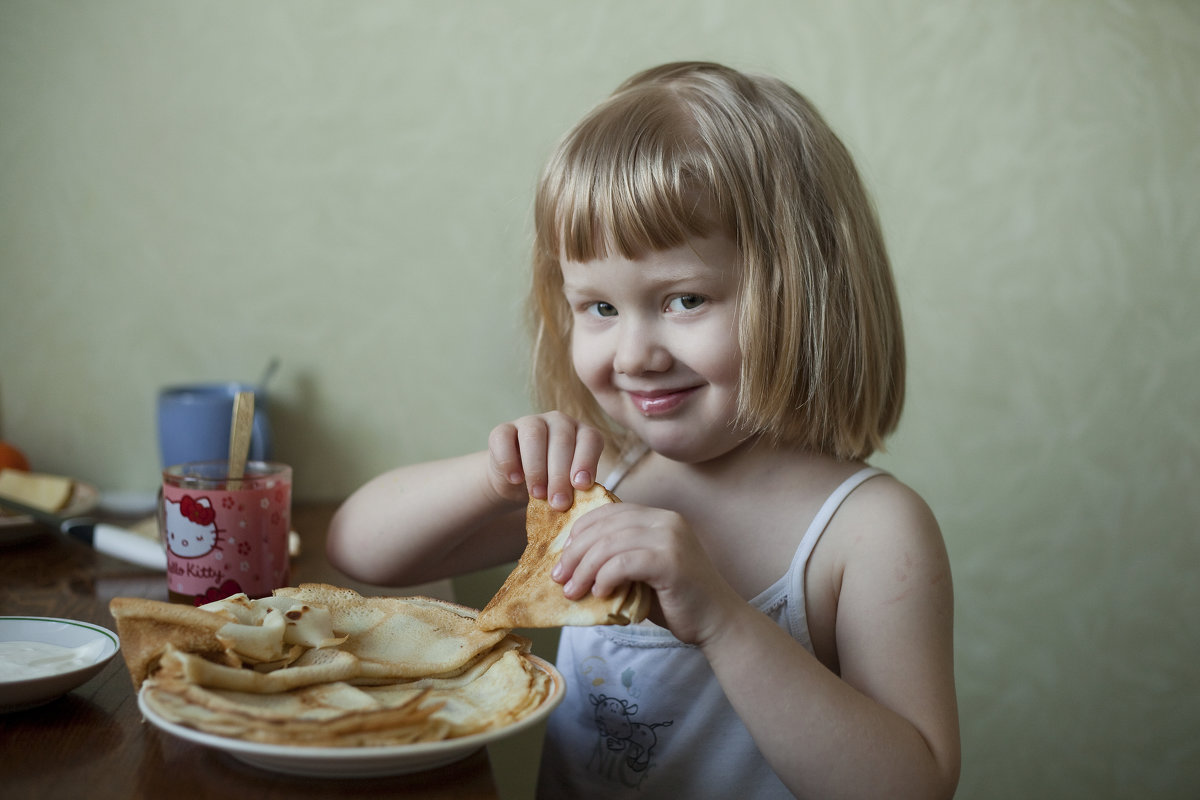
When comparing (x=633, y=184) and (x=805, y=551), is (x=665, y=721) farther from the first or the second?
(x=633, y=184)

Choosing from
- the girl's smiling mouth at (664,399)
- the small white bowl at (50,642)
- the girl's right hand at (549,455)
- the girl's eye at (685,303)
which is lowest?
the small white bowl at (50,642)

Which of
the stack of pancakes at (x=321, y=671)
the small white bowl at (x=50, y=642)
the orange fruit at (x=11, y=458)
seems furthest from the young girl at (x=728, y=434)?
the orange fruit at (x=11, y=458)

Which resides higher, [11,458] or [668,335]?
[668,335]

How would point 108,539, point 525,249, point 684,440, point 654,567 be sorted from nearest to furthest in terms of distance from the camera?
1. point 654,567
2. point 684,440
3. point 108,539
4. point 525,249

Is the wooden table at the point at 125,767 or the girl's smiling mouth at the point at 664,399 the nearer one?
the wooden table at the point at 125,767

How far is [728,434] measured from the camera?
893 mm

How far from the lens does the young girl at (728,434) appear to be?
79 centimetres

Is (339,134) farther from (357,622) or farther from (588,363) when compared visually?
(357,622)

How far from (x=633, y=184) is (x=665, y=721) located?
49cm

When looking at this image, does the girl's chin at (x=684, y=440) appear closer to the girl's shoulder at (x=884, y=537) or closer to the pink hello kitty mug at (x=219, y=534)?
the girl's shoulder at (x=884, y=537)

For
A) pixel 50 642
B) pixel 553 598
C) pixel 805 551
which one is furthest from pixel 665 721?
pixel 50 642

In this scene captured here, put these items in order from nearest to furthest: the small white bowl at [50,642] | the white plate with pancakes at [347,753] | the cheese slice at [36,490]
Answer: the white plate with pancakes at [347,753] → the small white bowl at [50,642] → the cheese slice at [36,490]

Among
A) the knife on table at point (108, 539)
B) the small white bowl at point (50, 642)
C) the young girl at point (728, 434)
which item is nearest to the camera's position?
the small white bowl at point (50, 642)

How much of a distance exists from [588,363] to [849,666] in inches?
13.4
